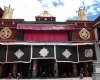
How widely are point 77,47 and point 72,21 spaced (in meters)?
5.79

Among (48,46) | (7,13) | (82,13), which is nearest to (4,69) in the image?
(48,46)

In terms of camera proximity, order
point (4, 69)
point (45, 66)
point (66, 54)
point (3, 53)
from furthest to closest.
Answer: point (45, 66)
point (4, 69)
point (66, 54)
point (3, 53)

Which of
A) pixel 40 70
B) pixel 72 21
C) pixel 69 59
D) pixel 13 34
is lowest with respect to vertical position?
pixel 40 70

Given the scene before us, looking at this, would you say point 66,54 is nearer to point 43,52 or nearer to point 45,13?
point 43,52

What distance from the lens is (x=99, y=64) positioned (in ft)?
44.9

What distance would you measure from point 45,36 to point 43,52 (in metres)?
4.21

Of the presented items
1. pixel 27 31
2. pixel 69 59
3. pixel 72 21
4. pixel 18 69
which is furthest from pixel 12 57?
pixel 72 21

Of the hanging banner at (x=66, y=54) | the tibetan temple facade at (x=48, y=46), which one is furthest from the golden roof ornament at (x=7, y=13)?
the hanging banner at (x=66, y=54)

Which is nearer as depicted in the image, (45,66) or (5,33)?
(5,33)

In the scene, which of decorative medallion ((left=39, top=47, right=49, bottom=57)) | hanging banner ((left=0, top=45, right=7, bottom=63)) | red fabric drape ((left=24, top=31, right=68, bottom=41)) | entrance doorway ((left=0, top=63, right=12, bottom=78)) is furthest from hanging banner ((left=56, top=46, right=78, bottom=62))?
entrance doorway ((left=0, top=63, right=12, bottom=78))

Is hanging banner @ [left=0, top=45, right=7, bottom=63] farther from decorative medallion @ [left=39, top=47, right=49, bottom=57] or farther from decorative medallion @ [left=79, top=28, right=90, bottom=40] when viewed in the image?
decorative medallion @ [left=79, top=28, right=90, bottom=40]

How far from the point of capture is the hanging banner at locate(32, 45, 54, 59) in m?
23.9

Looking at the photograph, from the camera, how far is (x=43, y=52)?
24047 millimetres

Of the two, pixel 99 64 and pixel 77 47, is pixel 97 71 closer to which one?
pixel 99 64
